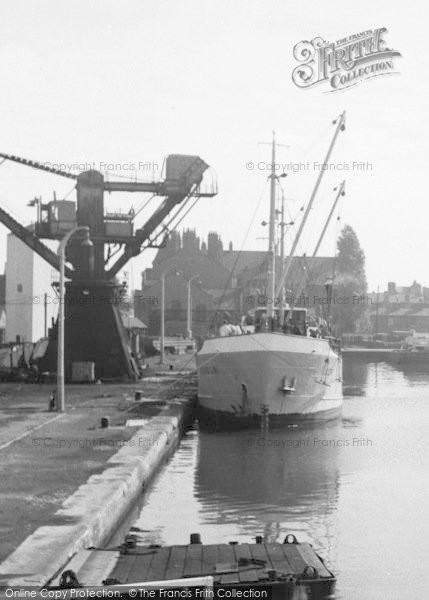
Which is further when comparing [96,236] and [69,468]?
[96,236]

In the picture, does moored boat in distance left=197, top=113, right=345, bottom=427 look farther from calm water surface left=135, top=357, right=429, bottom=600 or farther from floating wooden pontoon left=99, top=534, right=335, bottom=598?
floating wooden pontoon left=99, top=534, right=335, bottom=598

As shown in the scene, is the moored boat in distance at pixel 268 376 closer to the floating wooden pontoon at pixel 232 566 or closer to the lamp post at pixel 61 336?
the lamp post at pixel 61 336

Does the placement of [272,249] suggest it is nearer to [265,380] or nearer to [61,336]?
[265,380]

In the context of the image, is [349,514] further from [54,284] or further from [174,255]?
[174,255]

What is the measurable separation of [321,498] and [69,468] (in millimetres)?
4989

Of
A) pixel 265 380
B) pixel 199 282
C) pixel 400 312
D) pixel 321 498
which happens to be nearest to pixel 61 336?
pixel 265 380

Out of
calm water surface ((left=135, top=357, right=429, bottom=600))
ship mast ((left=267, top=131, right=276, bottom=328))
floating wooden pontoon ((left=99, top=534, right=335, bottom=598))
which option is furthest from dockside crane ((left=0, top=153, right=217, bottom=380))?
floating wooden pontoon ((left=99, top=534, right=335, bottom=598))

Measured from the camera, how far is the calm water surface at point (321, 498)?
46.0 ft

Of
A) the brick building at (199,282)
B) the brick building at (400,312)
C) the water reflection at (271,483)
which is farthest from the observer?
the brick building at (400,312)

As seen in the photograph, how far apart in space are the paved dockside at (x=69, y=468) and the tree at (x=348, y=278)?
3404 inches

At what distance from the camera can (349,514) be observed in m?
17.7

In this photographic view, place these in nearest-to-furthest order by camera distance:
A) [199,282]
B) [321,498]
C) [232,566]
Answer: [232,566]
[321,498]
[199,282]

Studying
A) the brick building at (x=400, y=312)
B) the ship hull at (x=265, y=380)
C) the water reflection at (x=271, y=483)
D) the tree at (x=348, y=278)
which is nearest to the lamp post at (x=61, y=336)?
the water reflection at (x=271, y=483)

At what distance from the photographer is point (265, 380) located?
31.2 m
